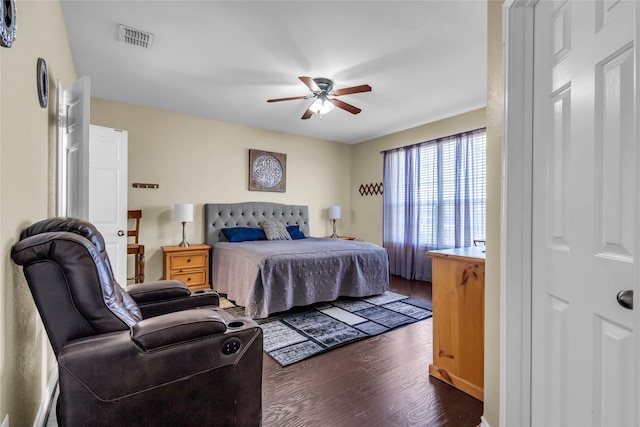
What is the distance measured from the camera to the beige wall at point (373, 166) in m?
4.75

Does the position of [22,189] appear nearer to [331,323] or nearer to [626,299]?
[626,299]

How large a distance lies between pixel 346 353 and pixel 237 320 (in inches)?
49.6

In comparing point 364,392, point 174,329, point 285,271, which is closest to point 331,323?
point 285,271

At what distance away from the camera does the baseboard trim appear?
1.48m

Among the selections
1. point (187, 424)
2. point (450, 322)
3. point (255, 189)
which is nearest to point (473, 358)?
point (450, 322)

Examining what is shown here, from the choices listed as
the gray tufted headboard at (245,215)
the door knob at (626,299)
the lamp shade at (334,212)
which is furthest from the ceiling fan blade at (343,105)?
the door knob at (626,299)

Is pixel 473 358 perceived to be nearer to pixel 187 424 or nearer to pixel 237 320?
pixel 237 320

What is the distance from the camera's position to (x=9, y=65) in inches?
44.7

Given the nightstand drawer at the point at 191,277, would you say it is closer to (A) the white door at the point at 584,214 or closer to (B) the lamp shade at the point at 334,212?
(B) the lamp shade at the point at 334,212

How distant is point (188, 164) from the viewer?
4.52 meters

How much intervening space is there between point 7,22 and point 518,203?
2.04m

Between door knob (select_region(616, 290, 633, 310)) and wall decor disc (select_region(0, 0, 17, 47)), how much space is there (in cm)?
209

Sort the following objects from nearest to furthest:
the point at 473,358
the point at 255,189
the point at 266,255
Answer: the point at 473,358 < the point at 266,255 < the point at 255,189

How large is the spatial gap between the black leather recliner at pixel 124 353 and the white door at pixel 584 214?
1190 mm
